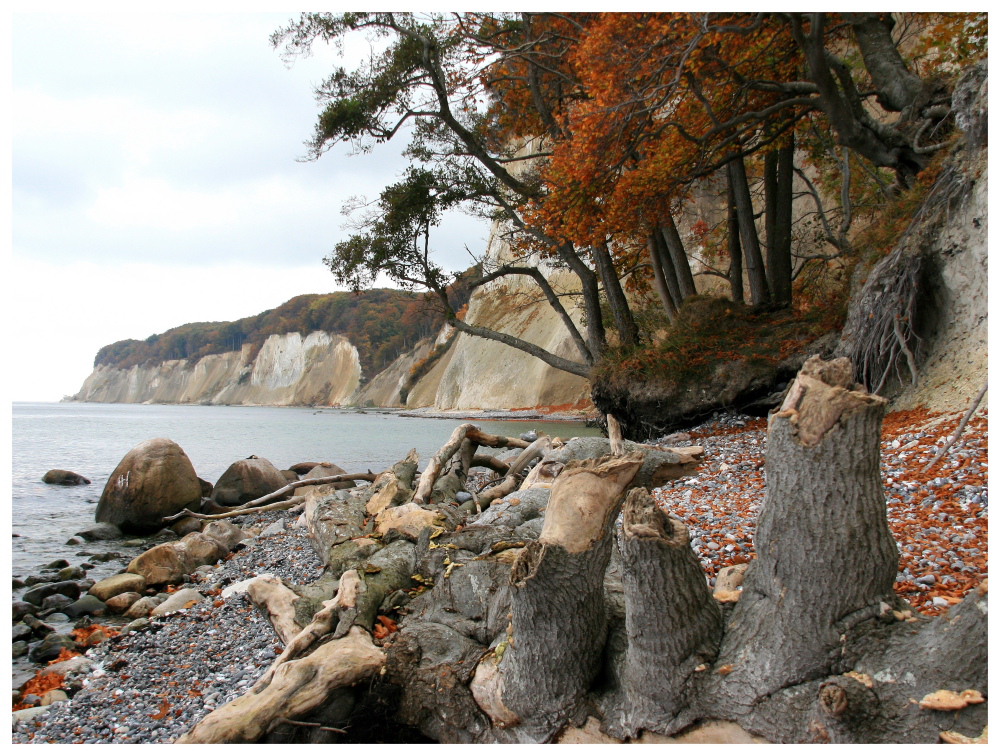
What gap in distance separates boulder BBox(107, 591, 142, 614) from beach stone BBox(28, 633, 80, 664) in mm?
809

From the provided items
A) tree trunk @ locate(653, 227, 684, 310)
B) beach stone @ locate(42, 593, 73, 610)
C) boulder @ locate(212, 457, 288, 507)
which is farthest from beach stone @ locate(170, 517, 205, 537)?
tree trunk @ locate(653, 227, 684, 310)

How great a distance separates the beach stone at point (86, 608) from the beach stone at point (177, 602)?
0.71 m

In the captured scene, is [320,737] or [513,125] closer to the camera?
[320,737]

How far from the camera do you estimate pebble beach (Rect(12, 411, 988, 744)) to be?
3750mm

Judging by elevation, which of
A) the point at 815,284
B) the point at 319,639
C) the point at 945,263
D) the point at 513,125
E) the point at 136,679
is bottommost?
the point at 136,679

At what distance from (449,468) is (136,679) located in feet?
16.4

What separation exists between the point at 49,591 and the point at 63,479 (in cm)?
1131

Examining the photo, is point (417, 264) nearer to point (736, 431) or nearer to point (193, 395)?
point (736, 431)

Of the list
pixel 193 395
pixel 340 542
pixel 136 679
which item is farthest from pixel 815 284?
pixel 193 395

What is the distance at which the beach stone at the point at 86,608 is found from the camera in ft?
21.7

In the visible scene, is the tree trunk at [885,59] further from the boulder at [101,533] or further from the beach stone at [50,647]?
the boulder at [101,533]

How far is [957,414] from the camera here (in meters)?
5.82

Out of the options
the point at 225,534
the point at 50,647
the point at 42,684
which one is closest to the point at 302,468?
the point at 225,534

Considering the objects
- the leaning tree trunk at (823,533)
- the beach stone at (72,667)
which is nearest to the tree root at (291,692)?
the leaning tree trunk at (823,533)
